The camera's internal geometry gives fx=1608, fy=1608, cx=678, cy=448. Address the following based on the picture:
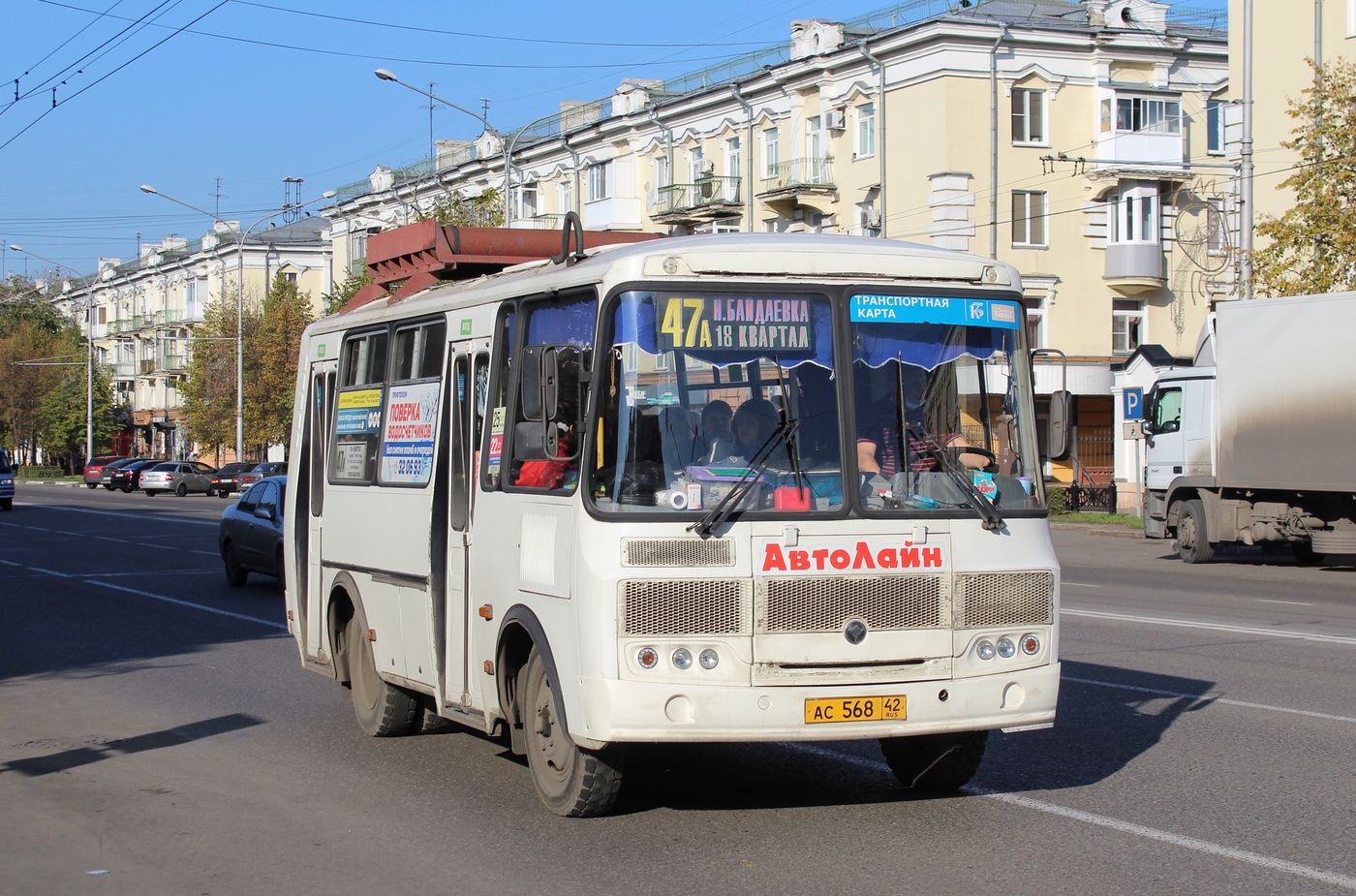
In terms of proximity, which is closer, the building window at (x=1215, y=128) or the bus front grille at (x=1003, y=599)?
the bus front grille at (x=1003, y=599)

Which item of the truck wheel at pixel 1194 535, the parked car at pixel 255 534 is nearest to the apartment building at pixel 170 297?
the parked car at pixel 255 534

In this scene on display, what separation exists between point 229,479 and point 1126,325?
35.7 m

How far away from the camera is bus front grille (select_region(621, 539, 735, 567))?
21.6 ft

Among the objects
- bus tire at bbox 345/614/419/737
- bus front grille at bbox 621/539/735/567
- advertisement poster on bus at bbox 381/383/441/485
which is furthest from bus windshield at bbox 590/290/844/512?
bus tire at bbox 345/614/419/737

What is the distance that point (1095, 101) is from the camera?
4681 centimetres

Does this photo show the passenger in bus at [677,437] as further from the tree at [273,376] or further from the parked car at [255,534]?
the tree at [273,376]

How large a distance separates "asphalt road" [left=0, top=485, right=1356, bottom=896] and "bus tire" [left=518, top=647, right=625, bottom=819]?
0.43ft

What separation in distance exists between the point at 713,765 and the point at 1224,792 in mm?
2553

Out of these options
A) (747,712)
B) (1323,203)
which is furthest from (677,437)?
(1323,203)

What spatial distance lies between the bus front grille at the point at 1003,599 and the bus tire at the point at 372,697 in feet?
12.4

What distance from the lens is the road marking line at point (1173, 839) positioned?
615 cm

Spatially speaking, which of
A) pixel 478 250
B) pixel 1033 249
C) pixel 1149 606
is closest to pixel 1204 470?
pixel 1149 606

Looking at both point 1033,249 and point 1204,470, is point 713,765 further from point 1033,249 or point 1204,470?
point 1033,249

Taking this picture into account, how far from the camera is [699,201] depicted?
Result: 52.4 m
